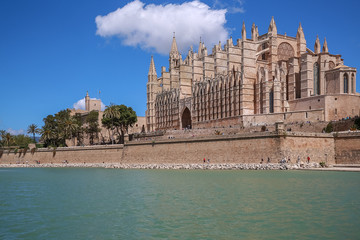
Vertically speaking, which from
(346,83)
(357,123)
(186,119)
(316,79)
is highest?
(316,79)

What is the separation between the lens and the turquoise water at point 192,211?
1275cm

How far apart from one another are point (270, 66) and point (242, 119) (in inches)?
311

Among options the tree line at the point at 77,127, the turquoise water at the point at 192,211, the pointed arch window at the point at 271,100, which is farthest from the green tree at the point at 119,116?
the turquoise water at the point at 192,211

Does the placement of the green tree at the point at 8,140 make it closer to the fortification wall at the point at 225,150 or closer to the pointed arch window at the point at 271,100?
the fortification wall at the point at 225,150

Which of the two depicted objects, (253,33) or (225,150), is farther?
(253,33)

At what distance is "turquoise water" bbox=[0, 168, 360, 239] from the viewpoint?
12.8m

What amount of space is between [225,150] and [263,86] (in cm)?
1242

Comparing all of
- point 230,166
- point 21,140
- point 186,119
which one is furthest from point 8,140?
point 230,166

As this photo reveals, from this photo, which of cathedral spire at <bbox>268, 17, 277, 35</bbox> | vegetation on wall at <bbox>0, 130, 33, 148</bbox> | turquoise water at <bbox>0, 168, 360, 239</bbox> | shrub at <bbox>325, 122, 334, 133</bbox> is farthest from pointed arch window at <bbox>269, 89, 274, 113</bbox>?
vegetation on wall at <bbox>0, 130, 33, 148</bbox>

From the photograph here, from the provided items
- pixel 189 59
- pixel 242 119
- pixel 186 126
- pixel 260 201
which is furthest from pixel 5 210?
pixel 189 59

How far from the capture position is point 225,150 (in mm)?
36031

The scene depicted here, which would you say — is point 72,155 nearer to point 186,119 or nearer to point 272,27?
point 186,119

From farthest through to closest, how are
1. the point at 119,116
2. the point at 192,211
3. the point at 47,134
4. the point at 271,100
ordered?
1. the point at 47,134
2. the point at 119,116
3. the point at 271,100
4. the point at 192,211

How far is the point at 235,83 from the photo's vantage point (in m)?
49.0
